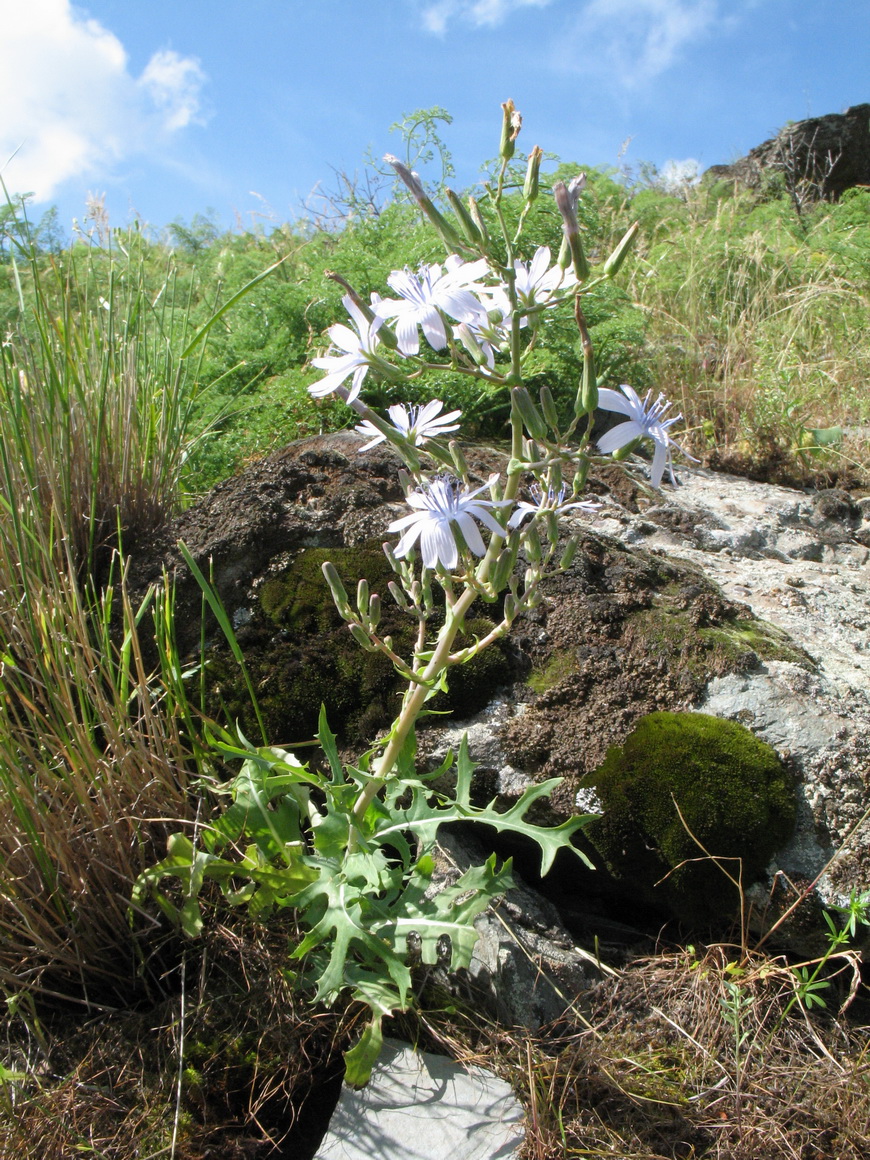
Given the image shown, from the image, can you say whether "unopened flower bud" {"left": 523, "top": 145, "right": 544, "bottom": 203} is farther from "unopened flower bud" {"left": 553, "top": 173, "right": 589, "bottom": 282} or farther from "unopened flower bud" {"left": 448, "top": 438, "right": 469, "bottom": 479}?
"unopened flower bud" {"left": 448, "top": 438, "right": 469, "bottom": 479}

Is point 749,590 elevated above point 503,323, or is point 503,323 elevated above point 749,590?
point 503,323

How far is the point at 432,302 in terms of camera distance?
1365mm

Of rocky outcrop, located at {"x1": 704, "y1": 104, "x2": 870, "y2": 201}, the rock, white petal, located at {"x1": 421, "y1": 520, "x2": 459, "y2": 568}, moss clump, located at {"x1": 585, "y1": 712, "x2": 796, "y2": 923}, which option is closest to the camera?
white petal, located at {"x1": 421, "y1": 520, "x2": 459, "y2": 568}

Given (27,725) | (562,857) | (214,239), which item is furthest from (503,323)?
(214,239)

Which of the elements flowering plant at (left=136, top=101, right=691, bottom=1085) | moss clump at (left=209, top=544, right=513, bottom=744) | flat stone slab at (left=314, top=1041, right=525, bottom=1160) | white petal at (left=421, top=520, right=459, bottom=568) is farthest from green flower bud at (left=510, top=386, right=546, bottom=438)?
flat stone slab at (left=314, top=1041, right=525, bottom=1160)

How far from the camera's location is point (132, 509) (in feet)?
9.09

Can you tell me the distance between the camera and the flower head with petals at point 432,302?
132 centimetres

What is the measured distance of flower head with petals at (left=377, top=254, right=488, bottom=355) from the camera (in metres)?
1.32

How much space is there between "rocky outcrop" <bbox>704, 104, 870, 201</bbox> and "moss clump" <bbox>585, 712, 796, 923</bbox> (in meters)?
12.1

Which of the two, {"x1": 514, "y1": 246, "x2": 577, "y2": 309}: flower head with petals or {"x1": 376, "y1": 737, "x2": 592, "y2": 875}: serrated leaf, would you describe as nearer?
{"x1": 514, "y1": 246, "x2": 577, "y2": 309}: flower head with petals

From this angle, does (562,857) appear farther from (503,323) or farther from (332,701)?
(503,323)

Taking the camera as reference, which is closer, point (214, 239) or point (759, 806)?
point (759, 806)

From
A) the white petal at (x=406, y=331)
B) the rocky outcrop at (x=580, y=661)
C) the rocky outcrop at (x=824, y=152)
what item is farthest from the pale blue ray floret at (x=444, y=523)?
the rocky outcrop at (x=824, y=152)

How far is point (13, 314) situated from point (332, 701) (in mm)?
4010
